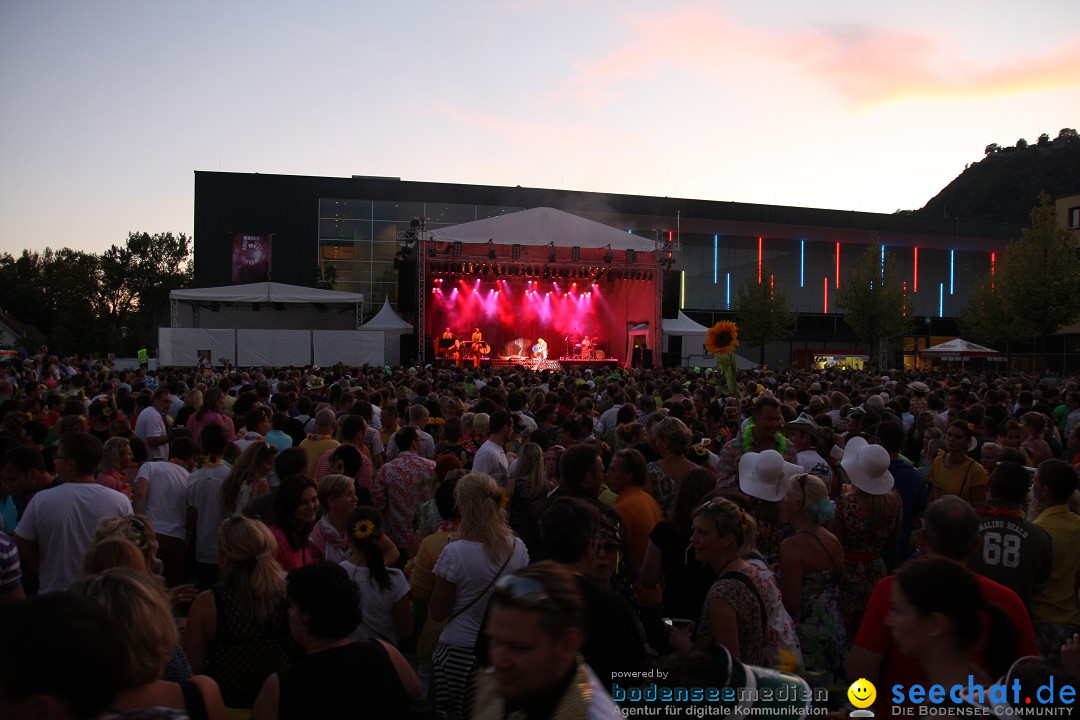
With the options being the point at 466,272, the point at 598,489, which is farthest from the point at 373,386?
the point at 466,272

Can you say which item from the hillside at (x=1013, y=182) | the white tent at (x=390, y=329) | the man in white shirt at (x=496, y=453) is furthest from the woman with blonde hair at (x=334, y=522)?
the hillside at (x=1013, y=182)

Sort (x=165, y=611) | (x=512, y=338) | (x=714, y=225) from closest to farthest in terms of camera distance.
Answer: (x=165, y=611) → (x=512, y=338) → (x=714, y=225)

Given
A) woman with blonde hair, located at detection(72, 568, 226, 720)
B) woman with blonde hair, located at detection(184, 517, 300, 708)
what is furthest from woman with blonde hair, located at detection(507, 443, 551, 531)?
woman with blonde hair, located at detection(72, 568, 226, 720)

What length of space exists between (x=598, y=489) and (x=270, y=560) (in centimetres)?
217

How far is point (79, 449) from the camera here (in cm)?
422

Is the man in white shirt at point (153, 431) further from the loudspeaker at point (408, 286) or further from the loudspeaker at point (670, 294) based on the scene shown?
the loudspeaker at point (670, 294)

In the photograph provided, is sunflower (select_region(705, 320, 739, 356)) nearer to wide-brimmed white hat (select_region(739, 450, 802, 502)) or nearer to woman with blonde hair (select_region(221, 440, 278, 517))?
wide-brimmed white hat (select_region(739, 450, 802, 502))

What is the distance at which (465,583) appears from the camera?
363 cm

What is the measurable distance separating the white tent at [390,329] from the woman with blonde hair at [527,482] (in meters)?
25.7

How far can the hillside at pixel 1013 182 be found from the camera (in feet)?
260

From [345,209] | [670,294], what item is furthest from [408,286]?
[345,209]

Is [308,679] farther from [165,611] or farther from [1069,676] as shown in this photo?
[1069,676]

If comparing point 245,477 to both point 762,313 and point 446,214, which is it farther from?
point 762,313

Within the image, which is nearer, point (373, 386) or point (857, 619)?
point (857, 619)
